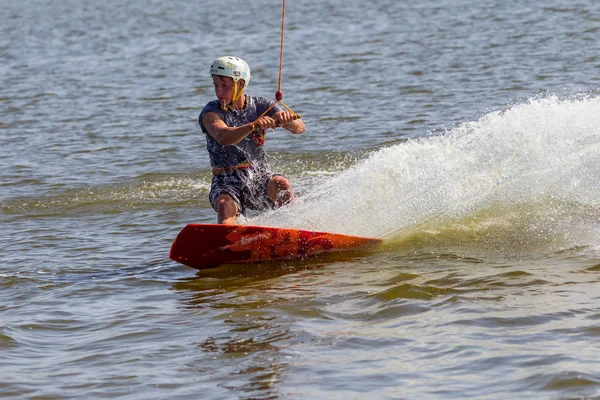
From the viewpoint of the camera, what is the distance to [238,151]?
8898 millimetres

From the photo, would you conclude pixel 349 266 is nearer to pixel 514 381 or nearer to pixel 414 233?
pixel 414 233

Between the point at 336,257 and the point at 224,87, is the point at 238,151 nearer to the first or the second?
the point at 224,87

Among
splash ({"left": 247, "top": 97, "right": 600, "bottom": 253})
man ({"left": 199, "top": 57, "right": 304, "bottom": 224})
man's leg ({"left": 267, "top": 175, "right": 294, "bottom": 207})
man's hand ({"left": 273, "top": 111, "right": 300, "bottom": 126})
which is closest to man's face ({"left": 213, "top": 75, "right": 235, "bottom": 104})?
man ({"left": 199, "top": 57, "right": 304, "bottom": 224})

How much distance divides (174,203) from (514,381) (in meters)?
6.61

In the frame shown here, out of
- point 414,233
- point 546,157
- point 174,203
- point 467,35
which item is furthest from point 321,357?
point 467,35

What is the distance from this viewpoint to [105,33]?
29.5 metres

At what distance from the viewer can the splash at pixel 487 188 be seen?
30.0 feet

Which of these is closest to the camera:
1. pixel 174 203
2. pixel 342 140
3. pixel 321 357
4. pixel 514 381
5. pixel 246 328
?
pixel 514 381

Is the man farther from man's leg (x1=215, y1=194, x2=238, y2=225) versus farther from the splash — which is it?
the splash

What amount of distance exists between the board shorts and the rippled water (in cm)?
18

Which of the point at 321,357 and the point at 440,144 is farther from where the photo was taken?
the point at 440,144

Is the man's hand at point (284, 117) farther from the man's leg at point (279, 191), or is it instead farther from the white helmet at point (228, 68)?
the man's leg at point (279, 191)

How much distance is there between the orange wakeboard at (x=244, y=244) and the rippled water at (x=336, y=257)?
0.40 ft

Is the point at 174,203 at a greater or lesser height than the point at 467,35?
lesser
